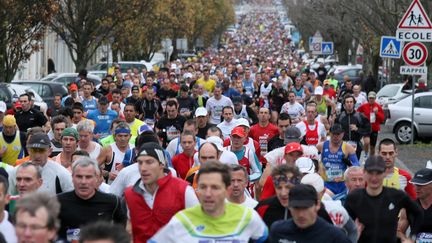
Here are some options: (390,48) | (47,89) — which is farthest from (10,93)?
(390,48)

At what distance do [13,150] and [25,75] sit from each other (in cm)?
4223

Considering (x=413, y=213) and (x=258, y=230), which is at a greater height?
(x=258, y=230)

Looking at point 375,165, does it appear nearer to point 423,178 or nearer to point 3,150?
point 423,178

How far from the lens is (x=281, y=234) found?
718 cm

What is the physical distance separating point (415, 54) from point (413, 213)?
12.0 metres

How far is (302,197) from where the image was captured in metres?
7.11

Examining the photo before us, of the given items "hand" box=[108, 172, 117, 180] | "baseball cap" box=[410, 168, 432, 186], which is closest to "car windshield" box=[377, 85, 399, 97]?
"hand" box=[108, 172, 117, 180]

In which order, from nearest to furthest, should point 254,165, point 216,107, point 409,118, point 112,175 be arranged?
1. point 112,175
2. point 254,165
3. point 216,107
4. point 409,118

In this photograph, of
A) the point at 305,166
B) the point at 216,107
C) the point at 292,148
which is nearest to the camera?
the point at 305,166

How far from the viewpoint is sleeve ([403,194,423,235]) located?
9.06m

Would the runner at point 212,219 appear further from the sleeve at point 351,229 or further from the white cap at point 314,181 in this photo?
the white cap at point 314,181

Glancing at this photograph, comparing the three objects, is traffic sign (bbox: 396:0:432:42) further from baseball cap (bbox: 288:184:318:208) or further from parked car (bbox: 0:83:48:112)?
baseball cap (bbox: 288:184:318:208)

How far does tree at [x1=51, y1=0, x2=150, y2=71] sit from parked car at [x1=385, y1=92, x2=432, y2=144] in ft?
54.9

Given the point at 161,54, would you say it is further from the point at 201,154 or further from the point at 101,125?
the point at 201,154
